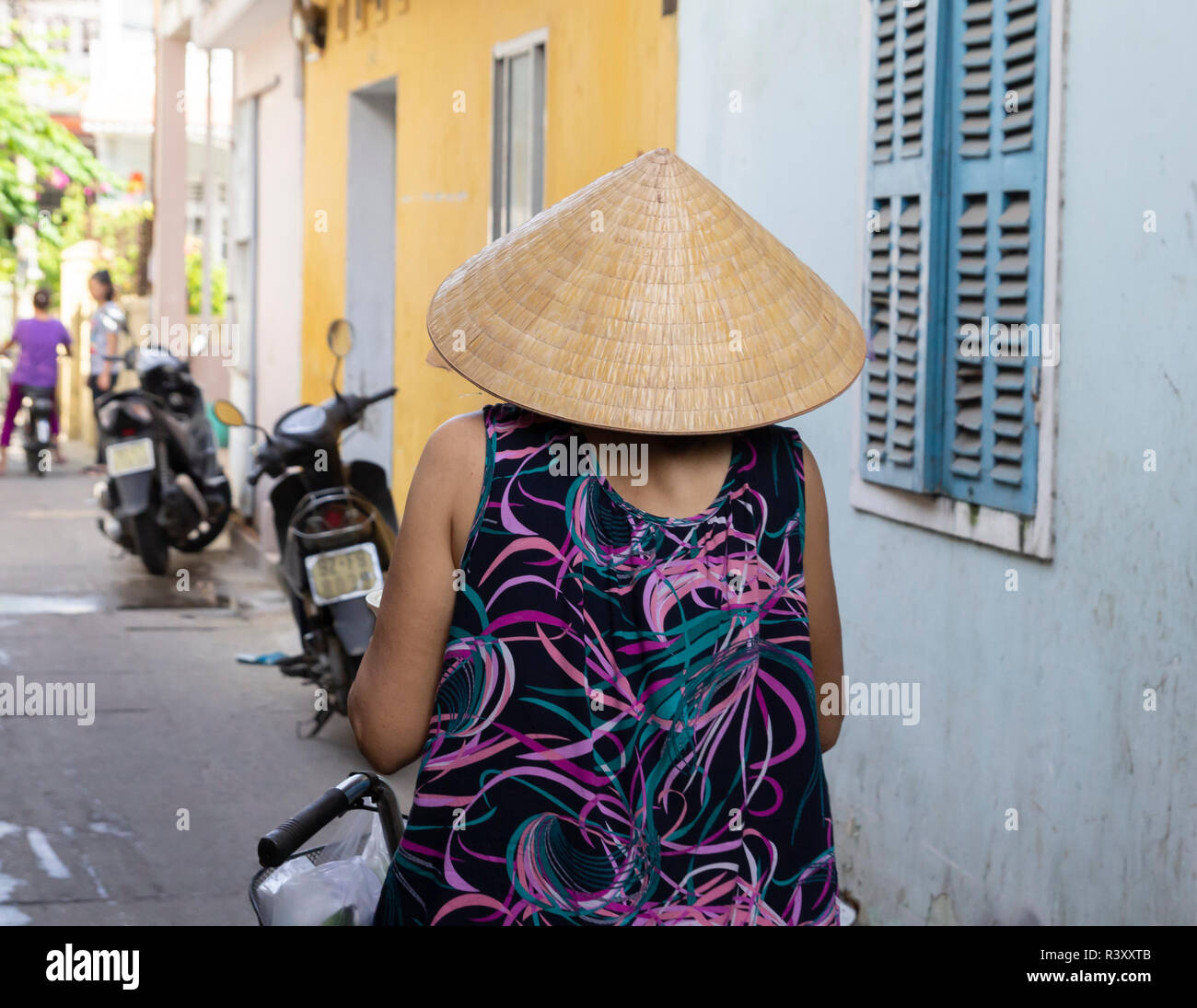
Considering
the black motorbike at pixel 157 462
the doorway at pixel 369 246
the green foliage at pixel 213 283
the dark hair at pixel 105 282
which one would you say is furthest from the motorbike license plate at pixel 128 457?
the dark hair at pixel 105 282

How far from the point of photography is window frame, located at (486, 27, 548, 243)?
7090mm

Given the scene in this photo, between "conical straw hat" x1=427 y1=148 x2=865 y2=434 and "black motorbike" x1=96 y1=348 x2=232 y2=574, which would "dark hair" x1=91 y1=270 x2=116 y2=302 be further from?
"conical straw hat" x1=427 y1=148 x2=865 y2=434

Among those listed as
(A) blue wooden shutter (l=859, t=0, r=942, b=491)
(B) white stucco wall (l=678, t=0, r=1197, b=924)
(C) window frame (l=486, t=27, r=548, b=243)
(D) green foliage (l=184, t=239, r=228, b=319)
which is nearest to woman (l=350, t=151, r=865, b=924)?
(B) white stucco wall (l=678, t=0, r=1197, b=924)

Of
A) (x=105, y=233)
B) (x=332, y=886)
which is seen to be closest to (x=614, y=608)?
(x=332, y=886)

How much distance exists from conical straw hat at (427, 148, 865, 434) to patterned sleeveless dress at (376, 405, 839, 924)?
79 mm

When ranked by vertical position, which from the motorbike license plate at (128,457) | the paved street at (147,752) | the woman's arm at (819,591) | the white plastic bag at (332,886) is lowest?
the paved street at (147,752)

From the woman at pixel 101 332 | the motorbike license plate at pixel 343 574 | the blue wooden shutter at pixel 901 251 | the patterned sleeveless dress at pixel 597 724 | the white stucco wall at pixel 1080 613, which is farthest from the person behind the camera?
the woman at pixel 101 332

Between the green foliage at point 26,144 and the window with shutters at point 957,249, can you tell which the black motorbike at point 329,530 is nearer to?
the window with shutters at point 957,249

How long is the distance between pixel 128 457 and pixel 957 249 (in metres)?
7.39

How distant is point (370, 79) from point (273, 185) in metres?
2.88

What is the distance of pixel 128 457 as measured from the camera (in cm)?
1024

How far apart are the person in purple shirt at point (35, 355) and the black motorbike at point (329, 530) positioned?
11.1 metres

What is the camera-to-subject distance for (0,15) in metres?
22.1

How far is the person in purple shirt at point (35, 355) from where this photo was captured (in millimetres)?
17172
